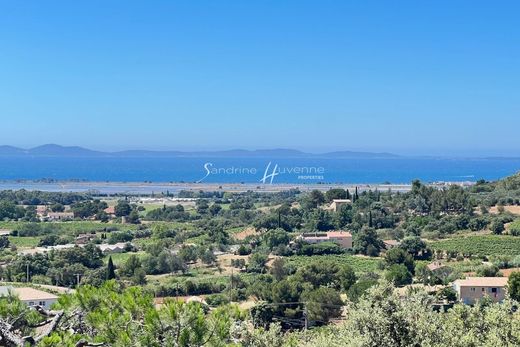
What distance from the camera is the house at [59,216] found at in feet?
198

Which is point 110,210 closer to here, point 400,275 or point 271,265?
point 271,265

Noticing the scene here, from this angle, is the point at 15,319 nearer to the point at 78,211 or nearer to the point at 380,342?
the point at 380,342

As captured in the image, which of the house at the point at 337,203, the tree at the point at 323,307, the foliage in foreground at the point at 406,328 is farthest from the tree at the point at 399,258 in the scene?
the foliage in foreground at the point at 406,328

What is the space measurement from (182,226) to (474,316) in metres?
43.6

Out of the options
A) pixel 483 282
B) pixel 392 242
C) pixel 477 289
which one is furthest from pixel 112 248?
pixel 477 289

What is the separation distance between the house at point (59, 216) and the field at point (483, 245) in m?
34.2

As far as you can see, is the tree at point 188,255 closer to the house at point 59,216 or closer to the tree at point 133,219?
the tree at point 133,219

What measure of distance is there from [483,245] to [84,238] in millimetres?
25025

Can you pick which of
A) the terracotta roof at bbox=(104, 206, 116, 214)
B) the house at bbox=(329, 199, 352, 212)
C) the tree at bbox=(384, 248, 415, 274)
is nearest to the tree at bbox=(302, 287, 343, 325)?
the tree at bbox=(384, 248, 415, 274)

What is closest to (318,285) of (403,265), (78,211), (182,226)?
(403,265)

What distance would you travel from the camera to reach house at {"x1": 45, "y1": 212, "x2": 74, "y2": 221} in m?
60.3

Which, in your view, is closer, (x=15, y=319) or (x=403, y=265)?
(x=15, y=319)

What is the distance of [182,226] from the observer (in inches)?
2069

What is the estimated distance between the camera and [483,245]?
3572cm
